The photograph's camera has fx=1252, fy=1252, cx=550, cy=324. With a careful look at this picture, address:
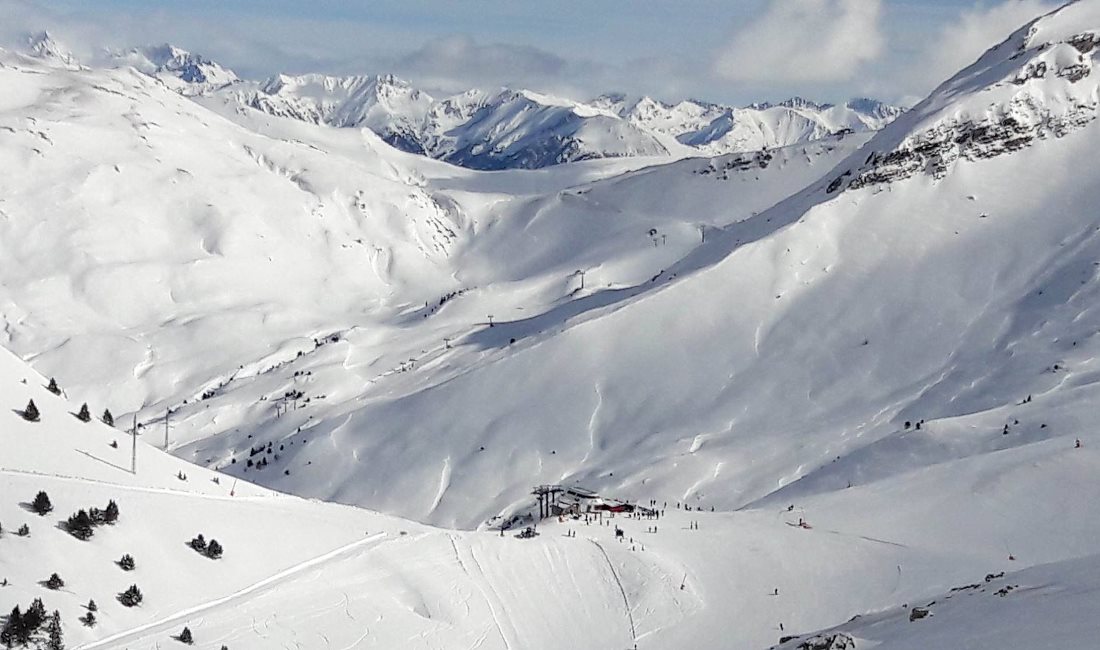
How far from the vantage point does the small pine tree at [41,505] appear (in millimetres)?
51969

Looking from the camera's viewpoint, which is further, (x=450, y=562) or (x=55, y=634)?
(x=450, y=562)

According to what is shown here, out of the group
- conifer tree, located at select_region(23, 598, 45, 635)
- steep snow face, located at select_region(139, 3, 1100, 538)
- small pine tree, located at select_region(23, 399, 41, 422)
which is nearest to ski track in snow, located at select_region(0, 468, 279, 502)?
small pine tree, located at select_region(23, 399, 41, 422)

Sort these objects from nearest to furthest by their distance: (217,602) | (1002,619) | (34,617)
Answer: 1. (1002,619)
2. (34,617)
3. (217,602)

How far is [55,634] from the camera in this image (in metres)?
44.3

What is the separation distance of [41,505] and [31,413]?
13518mm

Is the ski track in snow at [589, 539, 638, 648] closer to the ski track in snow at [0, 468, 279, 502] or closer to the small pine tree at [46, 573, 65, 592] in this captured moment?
the ski track in snow at [0, 468, 279, 502]

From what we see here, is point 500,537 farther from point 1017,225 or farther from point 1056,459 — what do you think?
point 1017,225

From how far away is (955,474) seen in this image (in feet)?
268

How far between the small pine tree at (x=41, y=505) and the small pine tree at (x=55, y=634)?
806cm

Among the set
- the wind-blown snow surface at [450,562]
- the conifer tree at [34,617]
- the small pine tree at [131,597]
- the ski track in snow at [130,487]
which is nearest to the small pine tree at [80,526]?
the wind-blown snow surface at [450,562]

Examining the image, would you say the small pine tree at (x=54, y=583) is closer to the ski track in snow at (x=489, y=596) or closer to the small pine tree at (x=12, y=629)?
the small pine tree at (x=12, y=629)

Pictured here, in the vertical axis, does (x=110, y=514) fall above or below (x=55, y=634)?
above

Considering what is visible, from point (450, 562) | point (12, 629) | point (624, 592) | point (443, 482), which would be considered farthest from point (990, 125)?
point (12, 629)

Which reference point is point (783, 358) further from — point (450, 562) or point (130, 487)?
point (130, 487)
